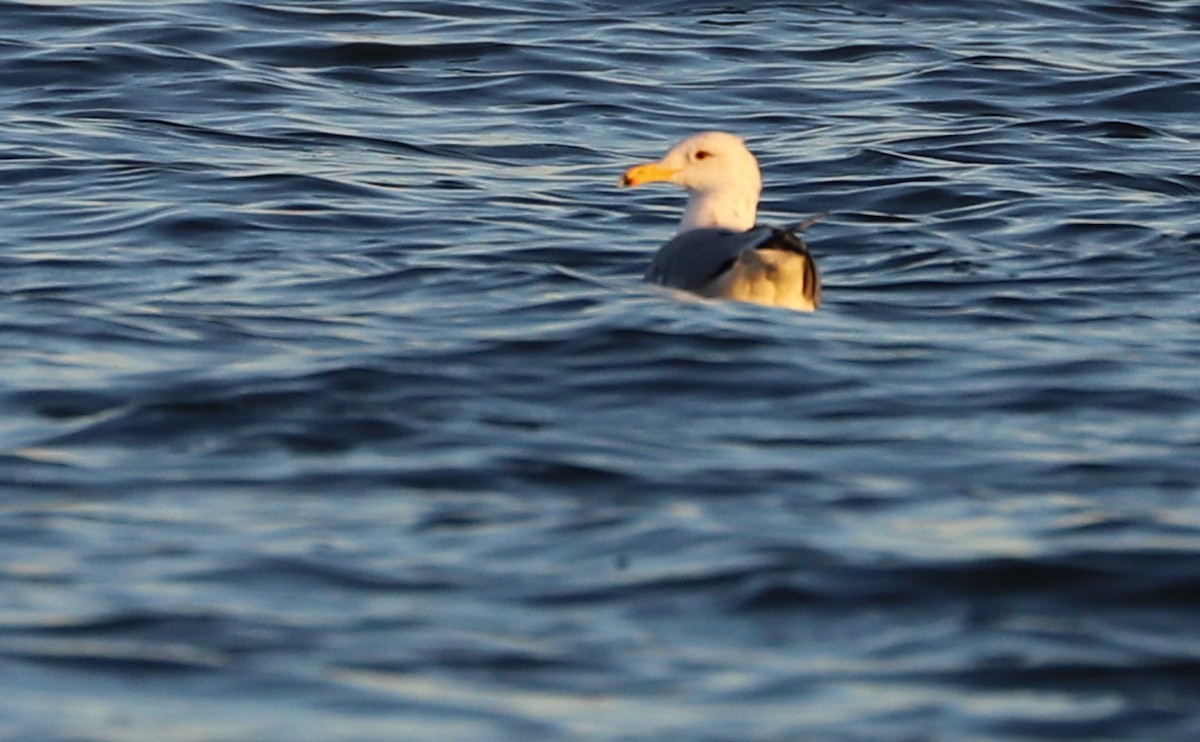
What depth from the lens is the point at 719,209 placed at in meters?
11.9

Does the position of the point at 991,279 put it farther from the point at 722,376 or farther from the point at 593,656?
the point at 593,656

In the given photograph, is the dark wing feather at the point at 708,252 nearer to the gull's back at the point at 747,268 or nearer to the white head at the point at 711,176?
the gull's back at the point at 747,268

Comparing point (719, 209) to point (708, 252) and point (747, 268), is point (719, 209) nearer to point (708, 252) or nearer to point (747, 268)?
point (708, 252)

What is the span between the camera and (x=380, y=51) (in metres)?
18.5

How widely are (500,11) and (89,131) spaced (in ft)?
17.3

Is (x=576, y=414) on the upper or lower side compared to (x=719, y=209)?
lower

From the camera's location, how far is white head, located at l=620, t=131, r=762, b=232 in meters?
11.9

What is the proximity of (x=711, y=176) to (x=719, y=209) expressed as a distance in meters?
0.17

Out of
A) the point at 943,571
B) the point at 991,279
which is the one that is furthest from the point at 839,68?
the point at 943,571

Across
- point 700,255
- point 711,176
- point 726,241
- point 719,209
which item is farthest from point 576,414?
point 711,176

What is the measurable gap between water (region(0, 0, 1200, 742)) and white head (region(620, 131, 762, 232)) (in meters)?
0.50

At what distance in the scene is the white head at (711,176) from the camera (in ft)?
39.2

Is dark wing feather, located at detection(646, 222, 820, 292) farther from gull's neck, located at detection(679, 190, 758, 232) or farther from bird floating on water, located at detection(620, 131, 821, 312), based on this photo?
gull's neck, located at detection(679, 190, 758, 232)

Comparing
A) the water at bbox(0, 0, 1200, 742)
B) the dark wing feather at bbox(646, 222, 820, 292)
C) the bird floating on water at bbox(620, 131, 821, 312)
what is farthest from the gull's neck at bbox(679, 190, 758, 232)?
the water at bbox(0, 0, 1200, 742)
